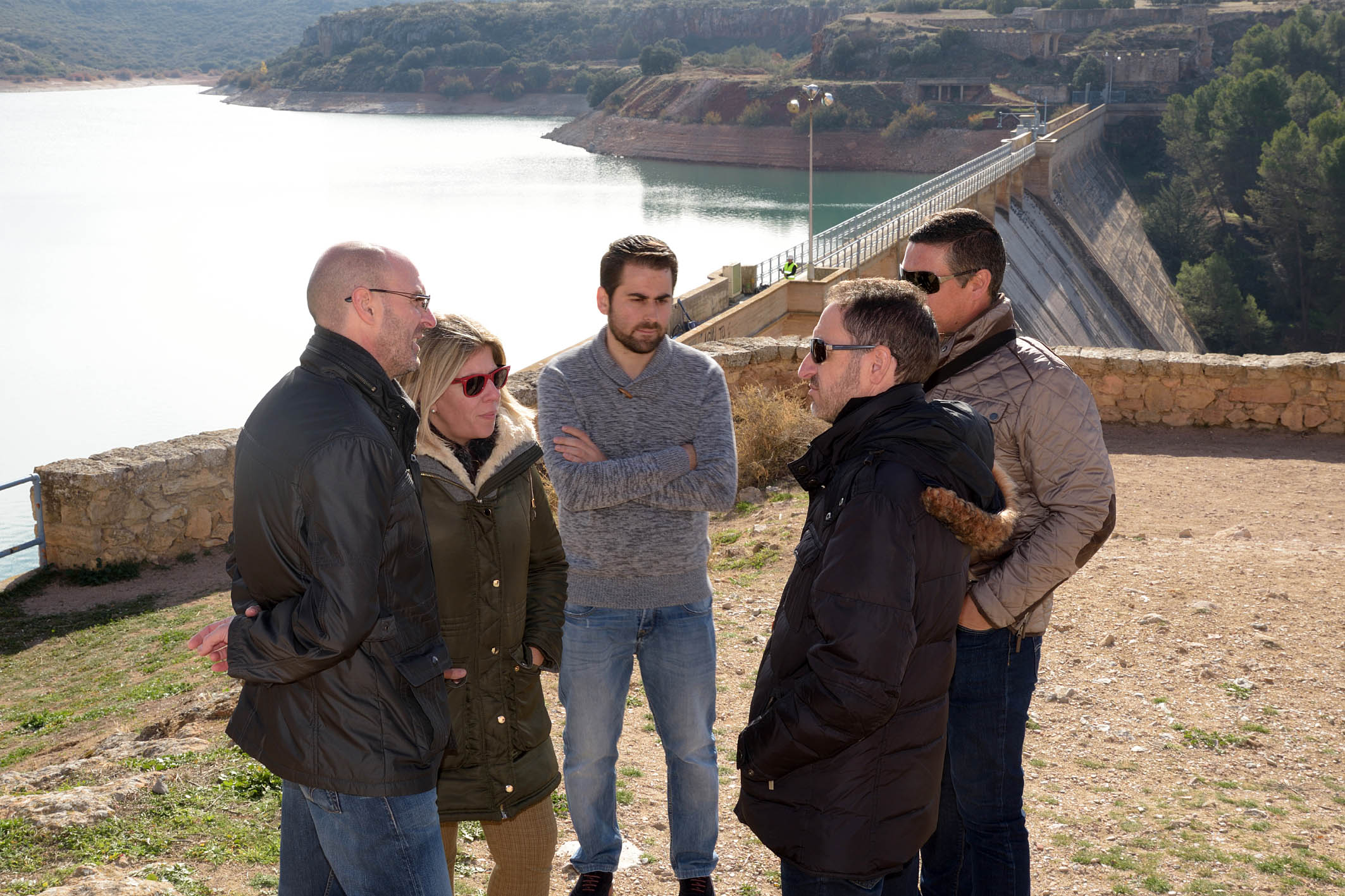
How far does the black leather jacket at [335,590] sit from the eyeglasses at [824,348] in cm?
87

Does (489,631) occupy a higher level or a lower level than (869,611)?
lower

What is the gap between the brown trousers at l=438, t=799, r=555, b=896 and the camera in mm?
2730

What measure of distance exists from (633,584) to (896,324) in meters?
1.11

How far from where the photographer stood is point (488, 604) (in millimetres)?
Result: 2641

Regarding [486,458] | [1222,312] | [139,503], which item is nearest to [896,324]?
[486,458]

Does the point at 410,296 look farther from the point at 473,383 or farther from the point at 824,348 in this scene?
the point at 824,348

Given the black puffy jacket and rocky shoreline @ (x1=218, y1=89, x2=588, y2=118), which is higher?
rocky shoreline @ (x1=218, y1=89, x2=588, y2=118)

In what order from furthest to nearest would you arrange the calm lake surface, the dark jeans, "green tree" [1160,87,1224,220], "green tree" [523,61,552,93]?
"green tree" [523,61,552,93], "green tree" [1160,87,1224,220], the calm lake surface, the dark jeans

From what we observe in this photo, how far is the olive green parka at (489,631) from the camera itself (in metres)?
2.60

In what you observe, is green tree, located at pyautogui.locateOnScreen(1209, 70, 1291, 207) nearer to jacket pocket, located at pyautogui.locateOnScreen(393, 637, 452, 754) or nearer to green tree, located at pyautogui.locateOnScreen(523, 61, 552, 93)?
jacket pocket, located at pyautogui.locateOnScreen(393, 637, 452, 754)

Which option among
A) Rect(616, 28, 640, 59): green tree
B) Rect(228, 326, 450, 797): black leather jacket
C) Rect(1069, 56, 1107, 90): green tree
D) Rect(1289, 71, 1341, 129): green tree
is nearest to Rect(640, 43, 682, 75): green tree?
Rect(616, 28, 640, 59): green tree

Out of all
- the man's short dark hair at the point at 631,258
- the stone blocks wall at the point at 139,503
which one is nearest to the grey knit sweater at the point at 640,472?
the man's short dark hair at the point at 631,258

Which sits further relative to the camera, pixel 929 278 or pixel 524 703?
pixel 929 278

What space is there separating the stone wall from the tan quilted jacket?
6.21 metres
